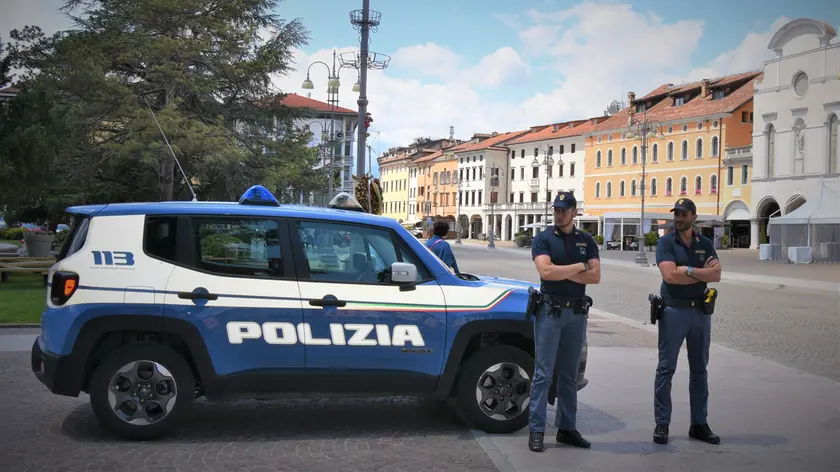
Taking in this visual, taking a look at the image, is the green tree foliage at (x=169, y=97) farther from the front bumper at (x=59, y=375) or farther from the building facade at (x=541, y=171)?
the building facade at (x=541, y=171)

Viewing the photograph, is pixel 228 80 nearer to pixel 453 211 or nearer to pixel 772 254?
pixel 772 254

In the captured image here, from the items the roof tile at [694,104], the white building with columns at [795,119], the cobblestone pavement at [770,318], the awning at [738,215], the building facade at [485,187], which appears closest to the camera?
the cobblestone pavement at [770,318]

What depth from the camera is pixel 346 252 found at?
6270mm

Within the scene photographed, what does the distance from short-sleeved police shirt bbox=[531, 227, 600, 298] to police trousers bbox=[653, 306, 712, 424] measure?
0.81 m

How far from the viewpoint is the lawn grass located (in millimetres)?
13422

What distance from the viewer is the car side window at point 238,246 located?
19.9ft

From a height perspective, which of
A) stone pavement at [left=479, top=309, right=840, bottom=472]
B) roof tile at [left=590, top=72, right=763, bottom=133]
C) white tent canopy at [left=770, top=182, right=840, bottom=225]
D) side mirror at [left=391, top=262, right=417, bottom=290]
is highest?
roof tile at [left=590, top=72, right=763, bottom=133]

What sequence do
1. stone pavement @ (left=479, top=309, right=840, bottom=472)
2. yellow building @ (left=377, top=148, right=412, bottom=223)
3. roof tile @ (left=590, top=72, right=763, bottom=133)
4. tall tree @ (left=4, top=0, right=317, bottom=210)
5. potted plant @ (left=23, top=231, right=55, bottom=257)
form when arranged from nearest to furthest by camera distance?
stone pavement @ (left=479, top=309, right=840, bottom=472), potted plant @ (left=23, top=231, right=55, bottom=257), tall tree @ (left=4, top=0, right=317, bottom=210), roof tile @ (left=590, top=72, right=763, bottom=133), yellow building @ (left=377, top=148, right=412, bottom=223)

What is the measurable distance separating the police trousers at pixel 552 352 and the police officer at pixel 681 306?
731mm

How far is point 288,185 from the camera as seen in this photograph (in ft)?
103

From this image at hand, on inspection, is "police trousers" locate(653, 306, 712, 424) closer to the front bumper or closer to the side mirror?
the side mirror

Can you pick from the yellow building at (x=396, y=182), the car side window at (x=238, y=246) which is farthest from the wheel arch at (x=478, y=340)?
the yellow building at (x=396, y=182)

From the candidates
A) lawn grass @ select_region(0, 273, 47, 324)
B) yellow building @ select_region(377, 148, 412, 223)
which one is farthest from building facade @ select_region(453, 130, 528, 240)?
lawn grass @ select_region(0, 273, 47, 324)

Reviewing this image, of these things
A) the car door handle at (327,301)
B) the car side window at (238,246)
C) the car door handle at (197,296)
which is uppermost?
the car side window at (238,246)
